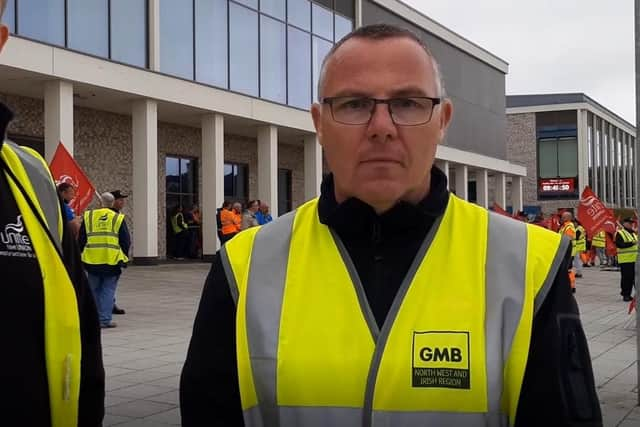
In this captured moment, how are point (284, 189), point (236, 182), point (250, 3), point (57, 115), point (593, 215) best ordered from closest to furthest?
point (57, 115) → point (593, 215) → point (250, 3) → point (236, 182) → point (284, 189)

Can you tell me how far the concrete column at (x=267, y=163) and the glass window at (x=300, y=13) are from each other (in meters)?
4.62

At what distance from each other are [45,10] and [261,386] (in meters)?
18.7

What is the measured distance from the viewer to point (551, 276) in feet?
6.07

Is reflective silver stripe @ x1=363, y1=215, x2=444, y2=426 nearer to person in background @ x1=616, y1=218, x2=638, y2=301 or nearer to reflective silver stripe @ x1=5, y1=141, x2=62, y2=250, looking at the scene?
reflective silver stripe @ x1=5, y1=141, x2=62, y2=250

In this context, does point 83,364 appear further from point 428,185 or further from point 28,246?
point 428,185

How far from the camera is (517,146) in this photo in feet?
208

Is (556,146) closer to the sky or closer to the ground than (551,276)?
closer to the sky

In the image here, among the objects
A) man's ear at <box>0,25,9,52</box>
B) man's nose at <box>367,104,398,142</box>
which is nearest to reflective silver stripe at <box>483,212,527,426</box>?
man's nose at <box>367,104,398,142</box>

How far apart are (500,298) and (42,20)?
61.5 feet

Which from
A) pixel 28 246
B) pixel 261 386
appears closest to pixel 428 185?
pixel 261 386

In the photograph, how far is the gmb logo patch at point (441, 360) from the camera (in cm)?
179

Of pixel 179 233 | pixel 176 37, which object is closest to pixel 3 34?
pixel 176 37

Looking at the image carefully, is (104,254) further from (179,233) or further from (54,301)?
(179,233)

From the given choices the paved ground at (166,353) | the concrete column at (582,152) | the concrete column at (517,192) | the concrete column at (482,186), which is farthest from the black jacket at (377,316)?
the concrete column at (582,152)
